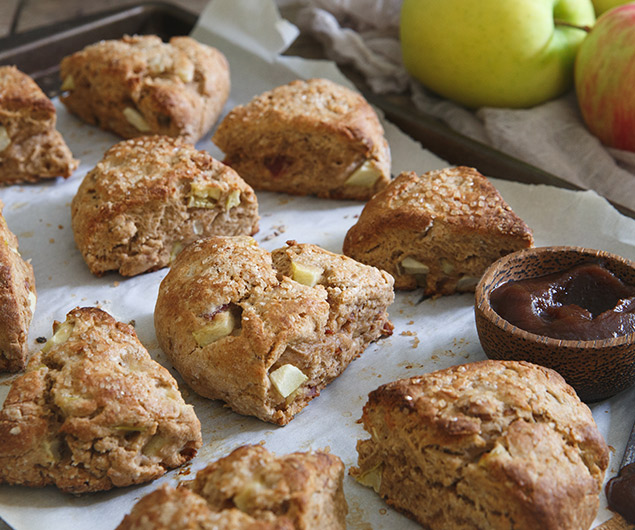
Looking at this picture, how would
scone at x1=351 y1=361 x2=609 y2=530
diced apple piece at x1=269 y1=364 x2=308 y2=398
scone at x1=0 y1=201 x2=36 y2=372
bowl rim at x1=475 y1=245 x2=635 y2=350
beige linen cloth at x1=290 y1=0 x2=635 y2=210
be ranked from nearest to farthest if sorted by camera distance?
scone at x1=351 y1=361 x2=609 y2=530 < bowl rim at x1=475 y1=245 x2=635 y2=350 < diced apple piece at x1=269 y1=364 x2=308 y2=398 < scone at x1=0 y1=201 x2=36 y2=372 < beige linen cloth at x1=290 y1=0 x2=635 y2=210

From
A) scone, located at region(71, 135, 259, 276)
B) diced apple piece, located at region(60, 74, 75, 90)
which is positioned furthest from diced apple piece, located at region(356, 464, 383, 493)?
diced apple piece, located at region(60, 74, 75, 90)

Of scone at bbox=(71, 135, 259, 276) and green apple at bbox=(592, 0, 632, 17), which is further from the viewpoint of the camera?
green apple at bbox=(592, 0, 632, 17)

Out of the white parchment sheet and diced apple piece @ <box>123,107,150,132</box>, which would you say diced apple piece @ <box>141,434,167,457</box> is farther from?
diced apple piece @ <box>123,107,150,132</box>

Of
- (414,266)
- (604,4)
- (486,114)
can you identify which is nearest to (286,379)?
(414,266)

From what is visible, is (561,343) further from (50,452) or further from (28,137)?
(28,137)

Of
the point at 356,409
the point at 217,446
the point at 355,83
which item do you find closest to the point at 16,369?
the point at 217,446

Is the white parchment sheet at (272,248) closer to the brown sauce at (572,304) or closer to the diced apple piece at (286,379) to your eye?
the diced apple piece at (286,379)
